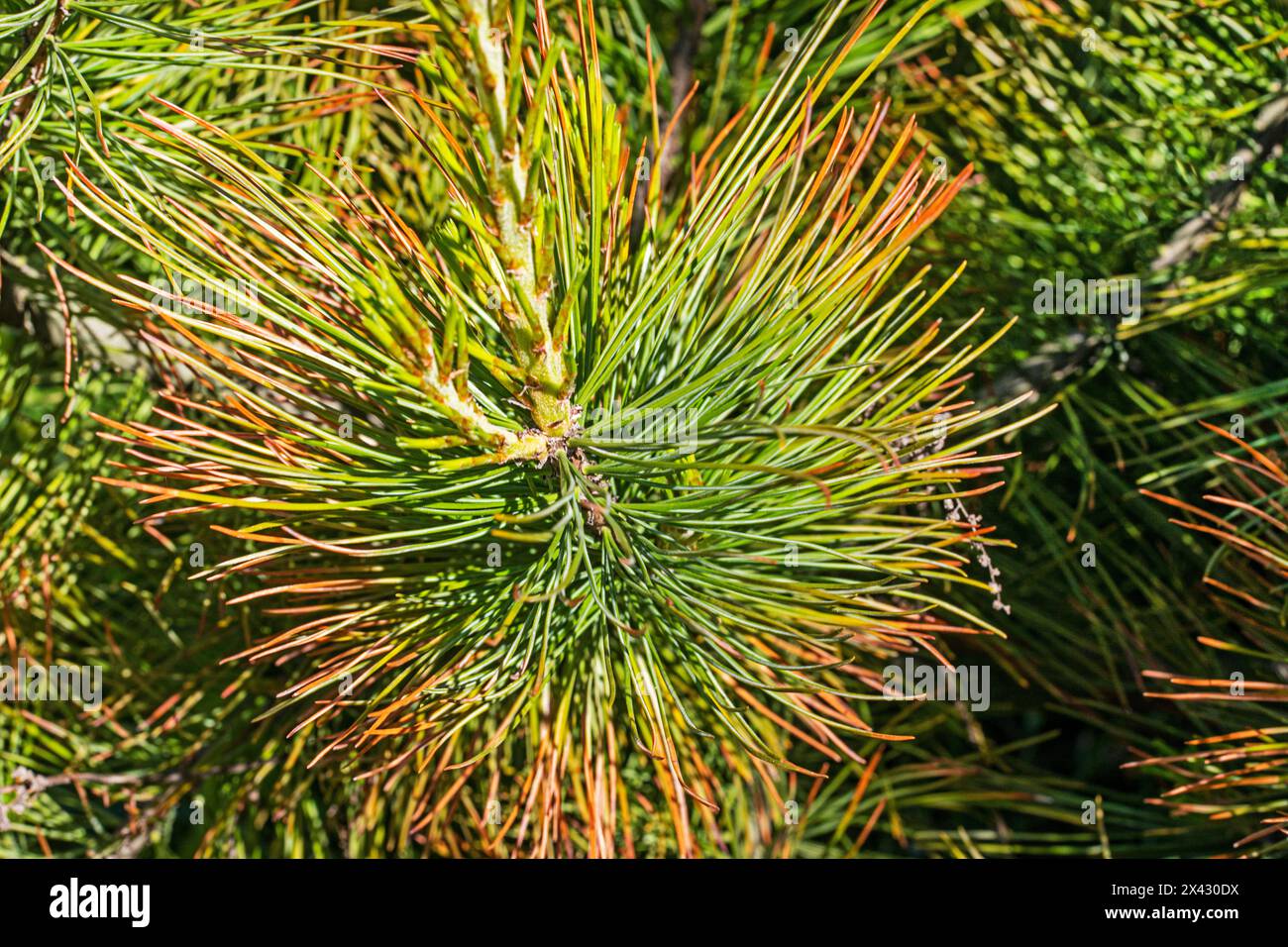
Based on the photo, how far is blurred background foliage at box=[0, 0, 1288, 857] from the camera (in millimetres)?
648

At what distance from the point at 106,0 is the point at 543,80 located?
291mm

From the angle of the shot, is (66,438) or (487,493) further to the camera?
(66,438)

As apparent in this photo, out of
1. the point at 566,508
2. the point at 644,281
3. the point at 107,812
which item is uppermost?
the point at 644,281

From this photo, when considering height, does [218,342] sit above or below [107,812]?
above

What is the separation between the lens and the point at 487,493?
47 centimetres

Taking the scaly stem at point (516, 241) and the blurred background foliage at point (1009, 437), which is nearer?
the scaly stem at point (516, 241)

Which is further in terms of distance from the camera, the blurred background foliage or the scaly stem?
the blurred background foliage

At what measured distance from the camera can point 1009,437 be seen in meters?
0.63

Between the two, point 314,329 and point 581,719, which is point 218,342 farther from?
point 581,719

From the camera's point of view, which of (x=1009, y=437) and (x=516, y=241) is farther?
(x=1009, y=437)

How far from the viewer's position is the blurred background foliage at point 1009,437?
65cm
